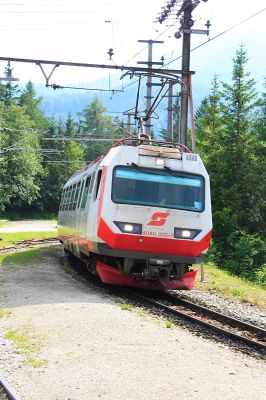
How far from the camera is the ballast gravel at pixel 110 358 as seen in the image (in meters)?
5.88

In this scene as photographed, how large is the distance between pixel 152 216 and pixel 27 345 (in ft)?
16.6

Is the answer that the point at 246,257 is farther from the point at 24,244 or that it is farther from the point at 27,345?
the point at 27,345

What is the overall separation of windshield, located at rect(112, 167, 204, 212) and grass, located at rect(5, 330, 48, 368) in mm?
4412

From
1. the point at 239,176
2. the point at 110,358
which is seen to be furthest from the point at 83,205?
the point at 239,176

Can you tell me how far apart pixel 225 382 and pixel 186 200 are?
6.61 m

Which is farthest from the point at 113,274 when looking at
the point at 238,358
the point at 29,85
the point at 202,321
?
the point at 29,85

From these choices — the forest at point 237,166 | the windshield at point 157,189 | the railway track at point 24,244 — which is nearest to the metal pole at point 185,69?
the windshield at point 157,189

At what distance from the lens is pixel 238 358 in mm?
7512

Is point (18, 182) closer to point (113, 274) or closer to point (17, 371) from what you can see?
point (113, 274)

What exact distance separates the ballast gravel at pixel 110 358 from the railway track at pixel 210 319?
48 cm

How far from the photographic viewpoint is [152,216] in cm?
1217

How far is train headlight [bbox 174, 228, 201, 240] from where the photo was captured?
483 inches

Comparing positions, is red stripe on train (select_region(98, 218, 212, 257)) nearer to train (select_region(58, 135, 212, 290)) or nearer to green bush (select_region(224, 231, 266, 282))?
train (select_region(58, 135, 212, 290))

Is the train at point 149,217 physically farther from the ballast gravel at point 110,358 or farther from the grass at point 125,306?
the ballast gravel at point 110,358
